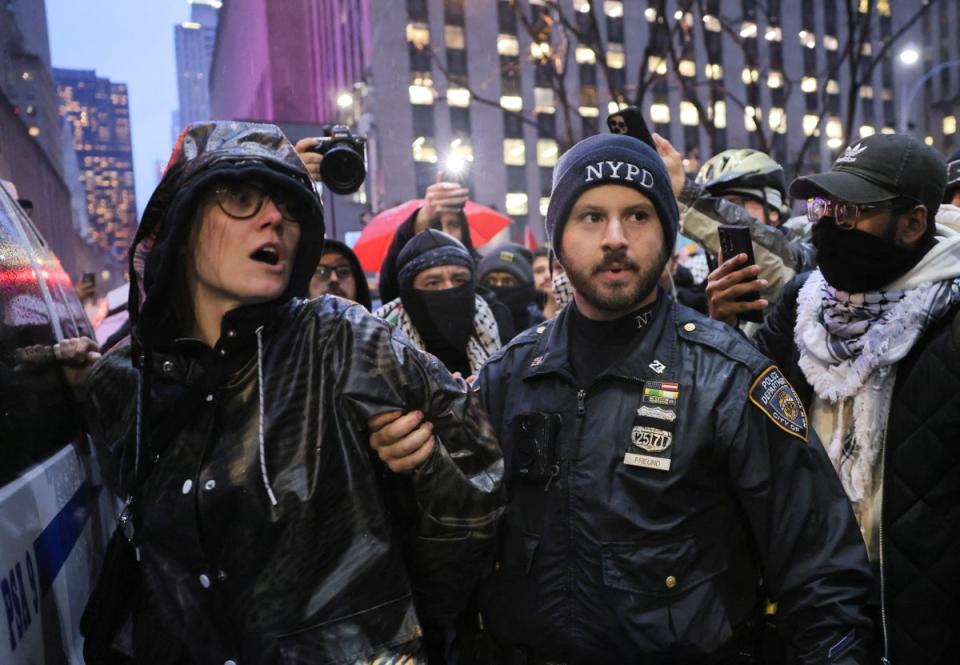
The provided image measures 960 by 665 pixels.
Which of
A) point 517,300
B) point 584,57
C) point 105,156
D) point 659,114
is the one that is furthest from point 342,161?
point 105,156

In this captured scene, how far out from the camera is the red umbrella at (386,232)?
878 cm

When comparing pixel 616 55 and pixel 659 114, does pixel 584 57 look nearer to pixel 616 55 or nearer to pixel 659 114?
pixel 616 55

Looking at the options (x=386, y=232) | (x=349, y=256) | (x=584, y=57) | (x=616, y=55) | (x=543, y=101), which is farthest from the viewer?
(x=616, y=55)

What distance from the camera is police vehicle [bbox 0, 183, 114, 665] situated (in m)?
1.52

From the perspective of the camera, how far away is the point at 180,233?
1610mm

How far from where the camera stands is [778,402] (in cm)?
192

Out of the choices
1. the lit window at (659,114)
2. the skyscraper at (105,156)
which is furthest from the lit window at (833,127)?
the skyscraper at (105,156)

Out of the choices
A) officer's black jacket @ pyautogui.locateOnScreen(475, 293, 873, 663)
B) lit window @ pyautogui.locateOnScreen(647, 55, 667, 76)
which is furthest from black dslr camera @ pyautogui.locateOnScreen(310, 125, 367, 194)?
lit window @ pyautogui.locateOnScreen(647, 55, 667, 76)

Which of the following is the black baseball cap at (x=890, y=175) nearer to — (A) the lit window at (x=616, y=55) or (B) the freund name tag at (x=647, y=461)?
(B) the freund name tag at (x=647, y=461)

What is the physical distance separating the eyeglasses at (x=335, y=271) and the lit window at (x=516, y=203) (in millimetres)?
42290

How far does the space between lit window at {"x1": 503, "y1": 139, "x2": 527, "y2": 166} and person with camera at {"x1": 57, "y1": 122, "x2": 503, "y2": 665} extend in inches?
1794

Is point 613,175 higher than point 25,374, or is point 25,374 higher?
point 613,175

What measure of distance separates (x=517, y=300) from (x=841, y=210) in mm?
4554

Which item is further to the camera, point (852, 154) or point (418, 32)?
point (418, 32)
